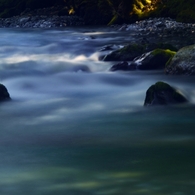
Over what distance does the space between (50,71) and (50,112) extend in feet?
20.4

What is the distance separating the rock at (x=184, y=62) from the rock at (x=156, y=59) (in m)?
1.12

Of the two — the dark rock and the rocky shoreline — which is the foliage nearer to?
the rocky shoreline

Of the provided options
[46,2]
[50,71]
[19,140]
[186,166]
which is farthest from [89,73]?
[46,2]

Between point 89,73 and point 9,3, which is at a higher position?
point 9,3

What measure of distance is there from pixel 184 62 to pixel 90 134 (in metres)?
6.88

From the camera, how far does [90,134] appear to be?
11234mm

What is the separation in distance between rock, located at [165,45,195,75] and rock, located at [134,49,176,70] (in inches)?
43.9

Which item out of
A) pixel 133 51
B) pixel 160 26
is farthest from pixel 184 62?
pixel 160 26

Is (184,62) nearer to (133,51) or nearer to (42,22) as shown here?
(133,51)

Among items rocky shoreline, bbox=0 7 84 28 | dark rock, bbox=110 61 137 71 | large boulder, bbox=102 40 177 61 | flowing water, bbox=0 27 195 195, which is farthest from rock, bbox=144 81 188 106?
rocky shoreline, bbox=0 7 84 28

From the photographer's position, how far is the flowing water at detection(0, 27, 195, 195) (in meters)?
8.45

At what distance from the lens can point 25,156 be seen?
32.1 ft

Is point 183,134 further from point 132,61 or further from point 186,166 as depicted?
point 132,61

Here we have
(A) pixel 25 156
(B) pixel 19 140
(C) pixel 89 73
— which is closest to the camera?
(A) pixel 25 156
